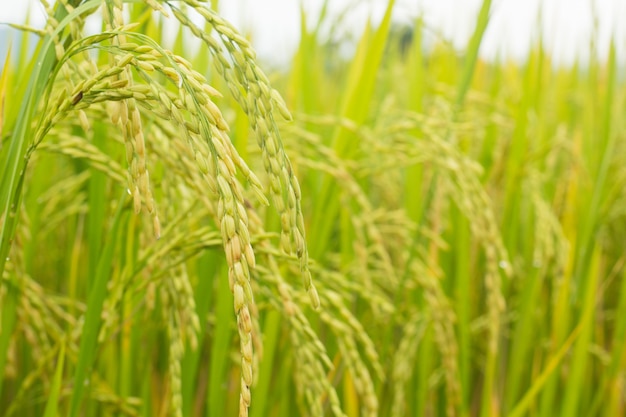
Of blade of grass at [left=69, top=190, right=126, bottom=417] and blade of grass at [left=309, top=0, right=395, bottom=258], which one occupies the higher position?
blade of grass at [left=309, top=0, right=395, bottom=258]

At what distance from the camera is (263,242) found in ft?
2.98

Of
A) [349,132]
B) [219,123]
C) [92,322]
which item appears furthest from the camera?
[349,132]

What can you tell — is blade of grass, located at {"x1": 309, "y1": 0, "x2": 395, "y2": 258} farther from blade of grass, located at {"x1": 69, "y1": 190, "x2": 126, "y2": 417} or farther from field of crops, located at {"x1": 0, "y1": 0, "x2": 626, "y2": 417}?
blade of grass, located at {"x1": 69, "y1": 190, "x2": 126, "y2": 417}

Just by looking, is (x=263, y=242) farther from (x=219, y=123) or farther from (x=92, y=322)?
(x=219, y=123)

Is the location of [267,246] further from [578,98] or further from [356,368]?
[578,98]

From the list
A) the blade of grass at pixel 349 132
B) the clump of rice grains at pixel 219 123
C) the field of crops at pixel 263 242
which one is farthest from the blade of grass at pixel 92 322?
the blade of grass at pixel 349 132

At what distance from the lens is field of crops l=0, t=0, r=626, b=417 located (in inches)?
23.0

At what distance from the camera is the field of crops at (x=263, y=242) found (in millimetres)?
585

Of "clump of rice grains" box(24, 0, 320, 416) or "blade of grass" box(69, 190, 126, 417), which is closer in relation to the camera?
"clump of rice grains" box(24, 0, 320, 416)

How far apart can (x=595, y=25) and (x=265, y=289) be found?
1.30 m

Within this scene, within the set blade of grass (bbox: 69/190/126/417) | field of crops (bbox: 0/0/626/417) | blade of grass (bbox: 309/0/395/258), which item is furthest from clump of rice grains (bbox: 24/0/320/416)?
blade of grass (bbox: 309/0/395/258)

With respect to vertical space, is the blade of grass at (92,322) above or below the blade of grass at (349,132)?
below

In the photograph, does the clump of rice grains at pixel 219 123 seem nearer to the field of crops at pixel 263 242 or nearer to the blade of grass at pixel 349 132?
the field of crops at pixel 263 242

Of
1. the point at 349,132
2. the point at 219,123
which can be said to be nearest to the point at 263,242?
the point at 219,123
